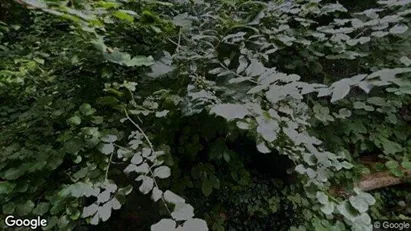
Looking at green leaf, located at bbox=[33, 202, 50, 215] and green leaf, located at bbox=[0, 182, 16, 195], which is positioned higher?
green leaf, located at bbox=[0, 182, 16, 195]

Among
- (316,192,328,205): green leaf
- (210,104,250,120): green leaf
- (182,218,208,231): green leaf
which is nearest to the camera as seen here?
(182,218,208,231): green leaf

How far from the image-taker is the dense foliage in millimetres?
767

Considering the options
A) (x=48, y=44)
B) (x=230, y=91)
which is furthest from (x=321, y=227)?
(x=48, y=44)

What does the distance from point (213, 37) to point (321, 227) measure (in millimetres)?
1205

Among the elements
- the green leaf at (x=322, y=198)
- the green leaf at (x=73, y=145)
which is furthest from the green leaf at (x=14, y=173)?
the green leaf at (x=322, y=198)

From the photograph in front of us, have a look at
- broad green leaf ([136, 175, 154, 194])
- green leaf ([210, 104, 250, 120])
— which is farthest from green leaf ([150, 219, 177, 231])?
green leaf ([210, 104, 250, 120])

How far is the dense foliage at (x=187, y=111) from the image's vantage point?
2.52 feet

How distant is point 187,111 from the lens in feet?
2.90

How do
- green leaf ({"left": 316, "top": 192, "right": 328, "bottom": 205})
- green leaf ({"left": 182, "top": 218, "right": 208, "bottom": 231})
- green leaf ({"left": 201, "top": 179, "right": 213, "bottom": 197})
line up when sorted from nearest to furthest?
1. green leaf ({"left": 182, "top": 218, "right": 208, "bottom": 231})
2. green leaf ({"left": 316, "top": 192, "right": 328, "bottom": 205})
3. green leaf ({"left": 201, "top": 179, "right": 213, "bottom": 197})

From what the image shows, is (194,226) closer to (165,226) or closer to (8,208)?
(165,226)

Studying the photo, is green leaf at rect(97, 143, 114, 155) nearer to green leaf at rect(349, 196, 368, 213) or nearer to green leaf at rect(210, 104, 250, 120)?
green leaf at rect(210, 104, 250, 120)

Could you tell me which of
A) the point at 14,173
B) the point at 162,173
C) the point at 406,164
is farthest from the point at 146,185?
the point at 406,164

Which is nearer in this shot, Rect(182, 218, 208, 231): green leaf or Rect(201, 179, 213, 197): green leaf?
Rect(182, 218, 208, 231): green leaf

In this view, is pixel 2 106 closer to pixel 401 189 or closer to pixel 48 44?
pixel 48 44
